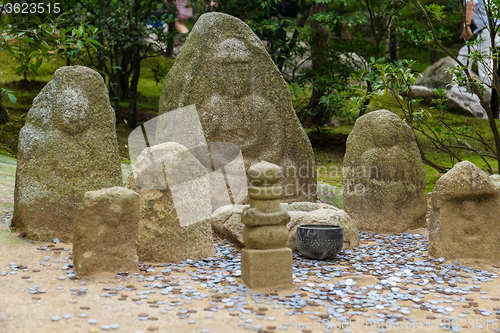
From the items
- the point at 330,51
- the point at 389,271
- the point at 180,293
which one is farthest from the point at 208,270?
the point at 330,51

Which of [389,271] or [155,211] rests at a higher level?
[155,211]

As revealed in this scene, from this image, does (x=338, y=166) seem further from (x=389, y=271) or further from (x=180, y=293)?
(x=180, y=293)

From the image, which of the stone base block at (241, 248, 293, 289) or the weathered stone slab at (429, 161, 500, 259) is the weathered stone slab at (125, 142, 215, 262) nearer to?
the stone base block at (241, 248, 293, 289)

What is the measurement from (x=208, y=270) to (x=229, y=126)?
2799 millimetres

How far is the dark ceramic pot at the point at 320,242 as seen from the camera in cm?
476

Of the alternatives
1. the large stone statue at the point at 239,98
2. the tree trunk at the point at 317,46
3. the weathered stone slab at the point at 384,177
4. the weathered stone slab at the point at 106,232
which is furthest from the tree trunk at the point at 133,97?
the weathered stone slab at the point at 106,232

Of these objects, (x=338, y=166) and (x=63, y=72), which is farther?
(x=338, y=166)

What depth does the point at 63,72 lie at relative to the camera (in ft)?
17.4

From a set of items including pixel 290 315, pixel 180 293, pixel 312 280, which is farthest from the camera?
pixel 312 280

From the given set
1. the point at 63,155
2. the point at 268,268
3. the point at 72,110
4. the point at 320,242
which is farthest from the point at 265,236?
the point at 72,110

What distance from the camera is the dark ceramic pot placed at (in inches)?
187

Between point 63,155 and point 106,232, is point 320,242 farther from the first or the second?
point 63,155

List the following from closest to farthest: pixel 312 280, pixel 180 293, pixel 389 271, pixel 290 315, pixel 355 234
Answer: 1. pixel 290 315
2. pixel 180 293
3. pixel 312 280
4. pixel 389 271
5. pixel 355 234

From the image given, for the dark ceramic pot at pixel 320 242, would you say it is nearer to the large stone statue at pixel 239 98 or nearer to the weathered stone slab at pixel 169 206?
the weathered stone slab at pixel 169 206
